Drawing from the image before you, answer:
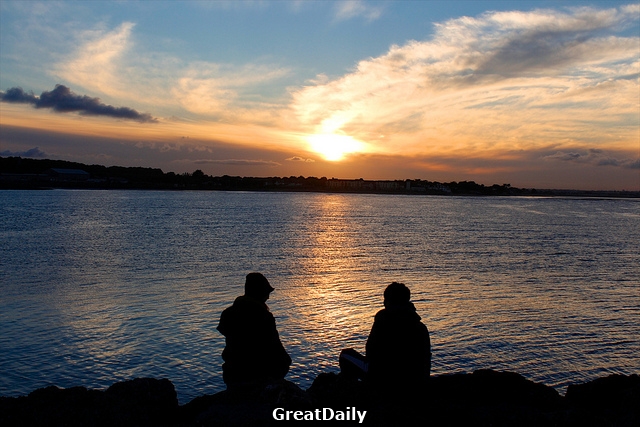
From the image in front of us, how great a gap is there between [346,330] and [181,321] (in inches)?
177

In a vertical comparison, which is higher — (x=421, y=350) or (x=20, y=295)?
(x=421, y=350)

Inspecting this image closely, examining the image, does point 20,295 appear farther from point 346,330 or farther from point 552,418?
point 552,418

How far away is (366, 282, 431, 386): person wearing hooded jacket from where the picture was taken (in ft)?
22.0

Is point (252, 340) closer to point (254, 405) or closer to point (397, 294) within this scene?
point (254, 405)

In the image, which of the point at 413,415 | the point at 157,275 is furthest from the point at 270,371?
the point at 157,275

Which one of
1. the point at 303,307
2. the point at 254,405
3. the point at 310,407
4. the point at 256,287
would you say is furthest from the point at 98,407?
the point at 303,307

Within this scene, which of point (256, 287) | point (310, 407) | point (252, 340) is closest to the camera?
point (310, 407)

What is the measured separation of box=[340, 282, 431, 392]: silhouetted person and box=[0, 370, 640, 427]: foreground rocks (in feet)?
0.55

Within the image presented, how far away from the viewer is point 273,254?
3206cm

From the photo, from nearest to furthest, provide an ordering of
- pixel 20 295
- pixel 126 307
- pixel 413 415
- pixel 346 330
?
pixel 413 415, pixel 346 330, pixel 126 307, pixel 20 295

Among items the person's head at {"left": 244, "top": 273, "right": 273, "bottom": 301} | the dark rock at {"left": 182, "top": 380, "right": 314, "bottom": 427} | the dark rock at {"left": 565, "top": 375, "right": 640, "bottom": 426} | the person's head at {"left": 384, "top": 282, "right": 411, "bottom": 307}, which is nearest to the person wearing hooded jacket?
the person's head at {"left": 384, "top": 282, "right": 411, "bottom": 307}

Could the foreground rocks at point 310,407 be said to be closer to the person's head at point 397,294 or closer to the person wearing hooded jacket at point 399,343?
the person wearing hooded jacket at point 399,343

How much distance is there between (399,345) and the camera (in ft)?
22.0

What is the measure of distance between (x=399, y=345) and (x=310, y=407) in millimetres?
1368
